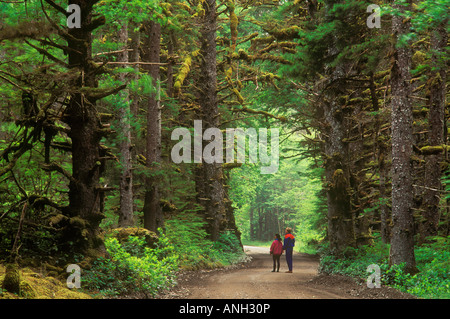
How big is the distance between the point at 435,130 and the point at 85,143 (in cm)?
1092

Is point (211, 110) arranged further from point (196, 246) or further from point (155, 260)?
point (155, 260)

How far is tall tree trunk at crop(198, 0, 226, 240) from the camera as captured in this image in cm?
2150

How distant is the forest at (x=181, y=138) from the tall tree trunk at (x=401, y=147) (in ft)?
0.10

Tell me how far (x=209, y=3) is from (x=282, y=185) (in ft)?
163

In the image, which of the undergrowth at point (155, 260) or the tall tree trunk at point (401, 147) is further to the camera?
the tall tree trunk at point (401, 147)

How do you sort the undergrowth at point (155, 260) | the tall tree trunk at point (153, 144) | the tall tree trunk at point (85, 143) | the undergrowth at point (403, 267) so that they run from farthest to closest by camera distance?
the tall tree trunk at point (153, 144) < the tall tree trunk at point (85, 143) < the undergrowth at point (403, 267) < the undergrowth at point (155, 260)

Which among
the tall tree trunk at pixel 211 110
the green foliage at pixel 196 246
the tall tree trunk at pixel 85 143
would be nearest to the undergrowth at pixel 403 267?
the green foliage at pixel 196 246

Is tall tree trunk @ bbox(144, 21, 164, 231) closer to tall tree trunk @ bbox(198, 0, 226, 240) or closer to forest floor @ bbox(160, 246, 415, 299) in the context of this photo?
forest floor @ bbox(160, 246, 415, 299)

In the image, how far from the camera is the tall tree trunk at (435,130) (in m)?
13.4

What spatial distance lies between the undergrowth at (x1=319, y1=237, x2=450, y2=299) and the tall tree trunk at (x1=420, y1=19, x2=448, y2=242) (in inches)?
50.4

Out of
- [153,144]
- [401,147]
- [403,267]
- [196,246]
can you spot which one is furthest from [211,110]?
[403,267]

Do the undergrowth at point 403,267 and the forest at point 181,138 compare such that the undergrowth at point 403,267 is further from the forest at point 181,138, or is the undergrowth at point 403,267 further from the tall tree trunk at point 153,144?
the tall tree trunk at point 153,144
